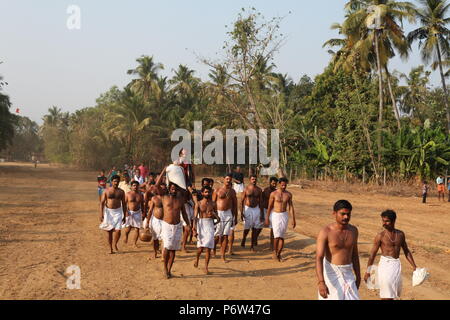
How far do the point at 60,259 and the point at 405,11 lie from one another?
26.3 meters

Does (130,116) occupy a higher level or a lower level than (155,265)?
higher

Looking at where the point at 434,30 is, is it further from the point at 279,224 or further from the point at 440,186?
the point at 279,224

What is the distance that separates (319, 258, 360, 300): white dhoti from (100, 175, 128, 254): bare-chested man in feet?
18.9

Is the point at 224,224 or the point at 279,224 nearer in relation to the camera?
the point at 279,224

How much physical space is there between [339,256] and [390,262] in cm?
124

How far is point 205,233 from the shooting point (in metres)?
7.38

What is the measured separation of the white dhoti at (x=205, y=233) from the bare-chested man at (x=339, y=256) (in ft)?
10.7

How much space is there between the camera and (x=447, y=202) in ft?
62.2

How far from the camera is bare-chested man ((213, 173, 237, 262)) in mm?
8336

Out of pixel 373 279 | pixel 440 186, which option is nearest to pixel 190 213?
pixel 373 279

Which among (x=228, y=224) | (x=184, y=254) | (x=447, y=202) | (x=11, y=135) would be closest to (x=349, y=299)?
(x=228, y=224)

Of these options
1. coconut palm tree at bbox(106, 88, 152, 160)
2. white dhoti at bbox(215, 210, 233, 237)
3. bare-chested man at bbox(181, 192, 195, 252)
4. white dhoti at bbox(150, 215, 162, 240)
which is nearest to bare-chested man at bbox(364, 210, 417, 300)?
white dhoti at bbox(215, 210, 233, 237)

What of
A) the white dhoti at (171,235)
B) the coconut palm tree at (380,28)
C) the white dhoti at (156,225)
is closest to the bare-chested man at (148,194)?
the white dhoti at (156,225)
